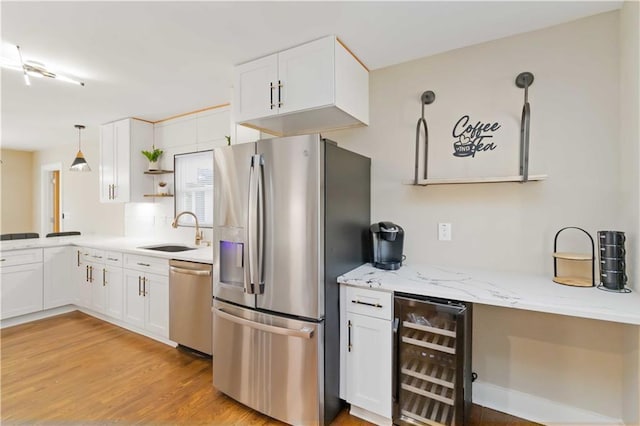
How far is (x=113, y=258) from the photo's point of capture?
339cm

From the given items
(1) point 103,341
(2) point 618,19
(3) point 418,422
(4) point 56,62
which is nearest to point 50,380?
(1) point 103,341

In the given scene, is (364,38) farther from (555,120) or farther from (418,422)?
(418,422)

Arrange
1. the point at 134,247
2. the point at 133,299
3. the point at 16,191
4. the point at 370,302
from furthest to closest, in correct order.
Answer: the point at 16,191, the point at 134,247, the point at 133,299, the point at 370,302

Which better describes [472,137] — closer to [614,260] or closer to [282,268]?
[614,260]

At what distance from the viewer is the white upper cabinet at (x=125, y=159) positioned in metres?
3.88

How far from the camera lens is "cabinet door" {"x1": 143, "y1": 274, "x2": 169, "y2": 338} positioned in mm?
2895

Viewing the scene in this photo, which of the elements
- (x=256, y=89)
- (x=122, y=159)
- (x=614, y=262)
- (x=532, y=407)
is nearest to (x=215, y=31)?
(x=256, y=89)

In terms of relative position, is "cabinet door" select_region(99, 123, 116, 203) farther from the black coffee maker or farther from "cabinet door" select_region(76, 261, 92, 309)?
the black coffee maker

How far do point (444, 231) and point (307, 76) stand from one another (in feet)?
4.86

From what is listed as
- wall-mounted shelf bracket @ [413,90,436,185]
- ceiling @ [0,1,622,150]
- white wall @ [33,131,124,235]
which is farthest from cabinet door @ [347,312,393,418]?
white wall @ [33,131,124,235]

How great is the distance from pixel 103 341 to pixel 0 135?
4332 millimetres

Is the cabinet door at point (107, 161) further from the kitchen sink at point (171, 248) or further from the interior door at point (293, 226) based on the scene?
the interior door at point (293, 226)

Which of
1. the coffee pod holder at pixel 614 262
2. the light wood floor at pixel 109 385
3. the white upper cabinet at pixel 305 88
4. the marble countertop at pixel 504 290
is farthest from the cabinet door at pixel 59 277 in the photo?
the coffee pod holder at pixel 614 262

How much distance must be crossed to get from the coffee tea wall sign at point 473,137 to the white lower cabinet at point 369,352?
940mm
